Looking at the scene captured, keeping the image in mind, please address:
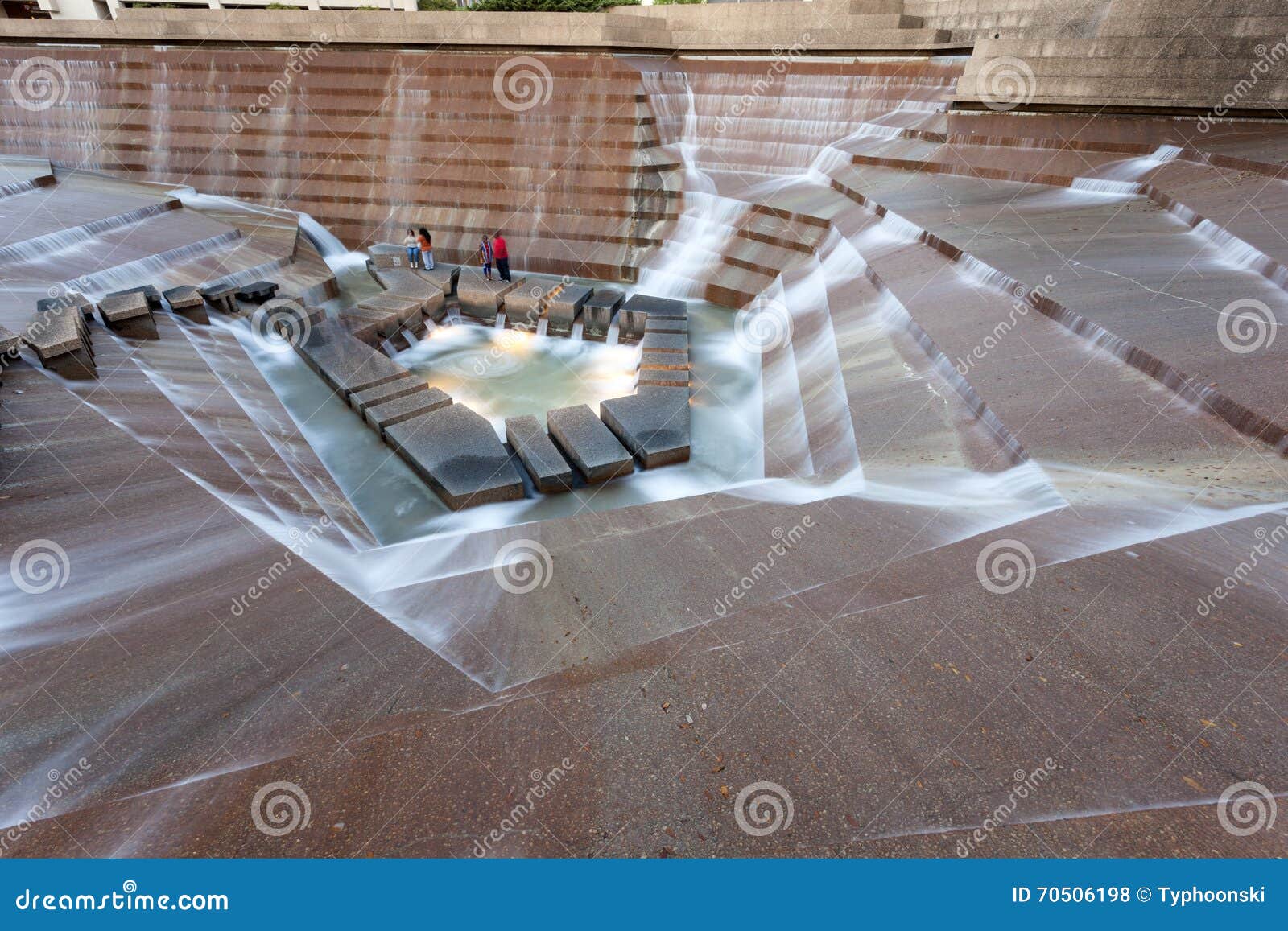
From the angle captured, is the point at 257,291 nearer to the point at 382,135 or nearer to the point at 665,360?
the point at 382,135

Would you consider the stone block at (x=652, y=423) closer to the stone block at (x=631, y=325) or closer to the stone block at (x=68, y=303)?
the stone block at (x=631, y=325)

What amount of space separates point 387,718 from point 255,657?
111cm

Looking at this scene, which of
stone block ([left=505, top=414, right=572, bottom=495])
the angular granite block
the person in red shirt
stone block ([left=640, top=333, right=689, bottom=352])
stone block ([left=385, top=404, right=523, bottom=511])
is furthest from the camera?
the person in red shirt

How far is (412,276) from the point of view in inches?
502

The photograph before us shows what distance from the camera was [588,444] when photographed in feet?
25.6

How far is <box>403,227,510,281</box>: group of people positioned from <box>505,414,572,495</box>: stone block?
19.2ft

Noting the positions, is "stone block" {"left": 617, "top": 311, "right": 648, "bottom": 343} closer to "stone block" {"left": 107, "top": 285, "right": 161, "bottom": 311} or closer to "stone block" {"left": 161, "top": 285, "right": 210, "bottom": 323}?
"stone block" {"left": 161, "top": 285, "right": 210, "bottom": 323}

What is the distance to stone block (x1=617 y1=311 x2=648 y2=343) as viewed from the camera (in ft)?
36.4

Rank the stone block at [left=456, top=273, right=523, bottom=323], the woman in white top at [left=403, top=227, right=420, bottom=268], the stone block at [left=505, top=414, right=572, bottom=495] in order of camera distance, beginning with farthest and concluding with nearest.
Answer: the woman in white top at [left=403, top=227, right=420, bottom=268] → the stone block at [left=456, top=273, right=523, bottom=323] → the stone block at [left=505, top=414, right=572, bottom=495]

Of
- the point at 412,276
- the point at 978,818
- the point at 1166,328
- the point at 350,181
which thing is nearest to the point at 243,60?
the point at 350,181

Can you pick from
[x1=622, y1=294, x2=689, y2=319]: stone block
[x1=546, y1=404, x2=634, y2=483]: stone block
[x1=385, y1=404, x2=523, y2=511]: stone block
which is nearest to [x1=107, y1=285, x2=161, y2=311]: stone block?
[x1=385, y1=404, x2=523, y2=511]: stone block

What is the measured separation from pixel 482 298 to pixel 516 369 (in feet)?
7.45

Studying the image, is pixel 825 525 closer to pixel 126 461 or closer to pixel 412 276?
pixel 126 461

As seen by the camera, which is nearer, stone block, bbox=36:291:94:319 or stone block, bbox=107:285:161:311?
stone block, bbox=36:291:94:319
